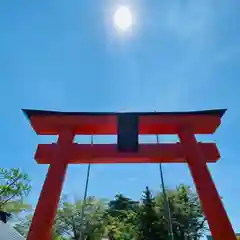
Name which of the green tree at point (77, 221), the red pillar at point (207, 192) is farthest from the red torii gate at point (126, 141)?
the green tree at point (77, 221)

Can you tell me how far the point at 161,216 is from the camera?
18.8 m

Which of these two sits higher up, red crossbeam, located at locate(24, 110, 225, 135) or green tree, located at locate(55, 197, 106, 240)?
green tree, located at locate(55, 197, 106, 240)

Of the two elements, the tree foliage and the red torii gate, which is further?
the tree foliage

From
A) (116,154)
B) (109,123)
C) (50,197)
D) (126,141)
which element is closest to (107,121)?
(109,123)

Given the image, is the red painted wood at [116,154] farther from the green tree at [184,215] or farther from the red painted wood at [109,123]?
the green tree at [184,215]

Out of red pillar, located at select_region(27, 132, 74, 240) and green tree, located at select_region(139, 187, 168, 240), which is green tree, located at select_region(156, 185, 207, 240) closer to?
green tree, located at select_region(139, 187, 168, 240)

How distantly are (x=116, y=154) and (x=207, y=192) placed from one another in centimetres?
206

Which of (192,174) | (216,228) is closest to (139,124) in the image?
(192,174)

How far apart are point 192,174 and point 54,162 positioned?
9.66ft

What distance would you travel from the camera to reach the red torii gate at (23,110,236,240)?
509 centimetres

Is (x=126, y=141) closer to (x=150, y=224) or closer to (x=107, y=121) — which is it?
(x=107, y=121)

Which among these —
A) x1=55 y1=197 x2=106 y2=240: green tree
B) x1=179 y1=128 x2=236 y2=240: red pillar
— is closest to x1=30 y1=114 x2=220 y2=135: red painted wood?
x1=179 y1=128 x2=236 y2=240: red pillar

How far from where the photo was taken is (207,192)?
4.64 meters

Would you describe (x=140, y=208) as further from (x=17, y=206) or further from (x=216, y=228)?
(x=216, y=228)
